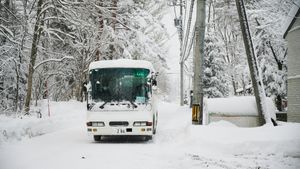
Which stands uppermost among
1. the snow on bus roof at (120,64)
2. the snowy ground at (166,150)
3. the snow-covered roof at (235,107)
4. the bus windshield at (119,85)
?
the snow on bus roof at (120,64)

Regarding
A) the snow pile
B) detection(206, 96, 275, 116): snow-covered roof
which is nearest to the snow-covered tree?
the snow pile

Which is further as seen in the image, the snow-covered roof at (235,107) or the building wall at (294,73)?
the building wall at (294,73)

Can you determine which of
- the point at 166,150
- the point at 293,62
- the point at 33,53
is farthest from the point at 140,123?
the point at 293,62

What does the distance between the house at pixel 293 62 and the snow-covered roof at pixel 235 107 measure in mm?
3754

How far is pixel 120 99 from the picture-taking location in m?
13.6

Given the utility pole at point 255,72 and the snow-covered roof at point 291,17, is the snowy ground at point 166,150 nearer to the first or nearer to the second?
the utility pole at point 255,72

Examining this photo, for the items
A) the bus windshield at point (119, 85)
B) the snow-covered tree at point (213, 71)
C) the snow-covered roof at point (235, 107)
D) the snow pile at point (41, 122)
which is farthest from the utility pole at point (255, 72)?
the snow-covered tree at point (213, 71)

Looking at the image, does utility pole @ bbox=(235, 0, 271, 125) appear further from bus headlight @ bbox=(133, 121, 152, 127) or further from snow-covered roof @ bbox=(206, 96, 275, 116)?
bus headlight @ bbox=(133, 121, 152, 127)

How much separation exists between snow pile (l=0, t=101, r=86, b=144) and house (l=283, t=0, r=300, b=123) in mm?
11484

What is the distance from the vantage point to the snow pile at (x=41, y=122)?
1344 cm

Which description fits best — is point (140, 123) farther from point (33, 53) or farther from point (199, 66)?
point (33, 53)

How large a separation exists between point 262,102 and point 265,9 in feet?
57.1

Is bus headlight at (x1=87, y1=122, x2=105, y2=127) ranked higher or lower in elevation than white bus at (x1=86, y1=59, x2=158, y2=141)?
lower

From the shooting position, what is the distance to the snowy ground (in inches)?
355
